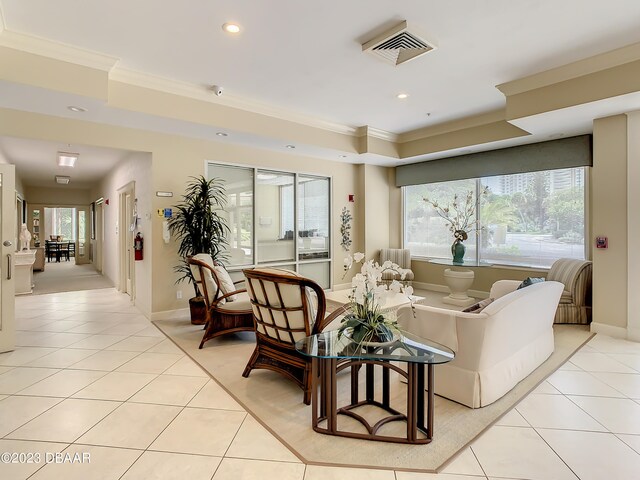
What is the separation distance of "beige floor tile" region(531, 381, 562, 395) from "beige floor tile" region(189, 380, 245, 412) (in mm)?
2280

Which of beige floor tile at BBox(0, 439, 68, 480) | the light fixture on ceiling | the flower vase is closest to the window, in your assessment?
the flower vase

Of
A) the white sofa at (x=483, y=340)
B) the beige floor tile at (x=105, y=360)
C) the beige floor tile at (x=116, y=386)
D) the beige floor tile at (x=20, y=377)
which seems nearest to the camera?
the white sofa at (x=483, y=340)

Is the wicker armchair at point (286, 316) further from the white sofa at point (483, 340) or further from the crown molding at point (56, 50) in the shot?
the crown molding at point (56, 50)

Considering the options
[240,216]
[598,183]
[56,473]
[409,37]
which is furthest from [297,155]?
[56,473]

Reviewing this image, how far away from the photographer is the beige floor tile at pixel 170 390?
2556 mm

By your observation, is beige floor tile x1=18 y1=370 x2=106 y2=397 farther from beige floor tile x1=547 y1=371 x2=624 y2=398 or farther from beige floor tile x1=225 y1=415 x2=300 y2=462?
beige floor tile x1=547 y1=371 x2=624 y2=398

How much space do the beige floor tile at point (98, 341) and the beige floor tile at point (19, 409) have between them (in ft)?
3.77

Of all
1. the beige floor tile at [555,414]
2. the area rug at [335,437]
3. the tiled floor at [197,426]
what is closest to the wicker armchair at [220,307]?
the area rug at [335,437]

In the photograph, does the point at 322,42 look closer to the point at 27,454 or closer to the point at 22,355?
the point at 27,454

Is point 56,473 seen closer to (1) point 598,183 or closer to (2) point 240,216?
(2) point 240,216

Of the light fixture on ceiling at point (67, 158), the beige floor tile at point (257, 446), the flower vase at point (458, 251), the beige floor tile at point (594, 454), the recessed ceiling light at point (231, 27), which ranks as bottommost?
the beige floor tile at point (594, 454)

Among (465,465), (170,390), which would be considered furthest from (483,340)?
(170,390)

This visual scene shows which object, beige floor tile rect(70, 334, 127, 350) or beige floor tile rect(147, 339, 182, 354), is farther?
beige floor tile rect(70, 334, 127, 350)

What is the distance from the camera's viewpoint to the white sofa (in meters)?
2.35
